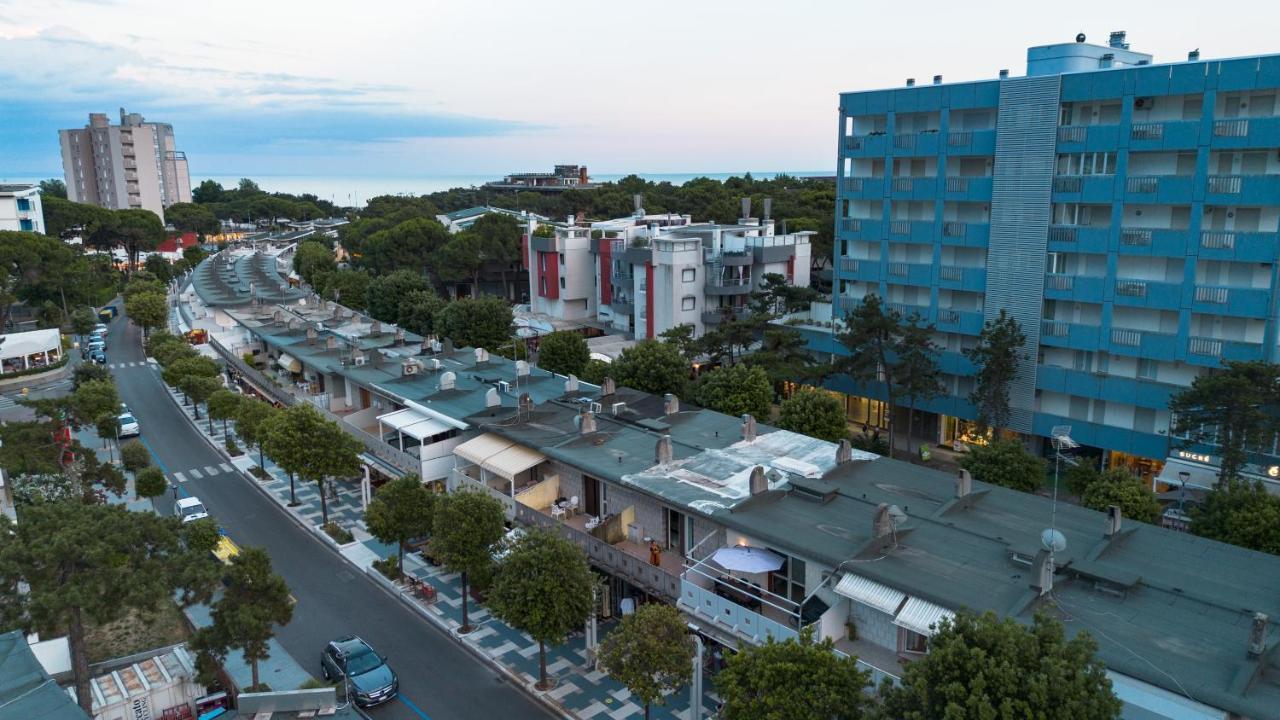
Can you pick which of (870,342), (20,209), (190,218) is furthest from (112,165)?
(870,342)

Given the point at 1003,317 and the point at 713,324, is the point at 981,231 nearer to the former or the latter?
the point at 1003,317

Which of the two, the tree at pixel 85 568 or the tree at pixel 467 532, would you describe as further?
the tree at pixel 467 532

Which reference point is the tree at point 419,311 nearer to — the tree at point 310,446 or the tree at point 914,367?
the tree at point 310,446

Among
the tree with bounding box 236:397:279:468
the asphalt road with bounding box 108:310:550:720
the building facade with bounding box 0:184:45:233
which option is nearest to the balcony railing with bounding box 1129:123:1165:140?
the asphalt road with bounding box 108:310:550:720

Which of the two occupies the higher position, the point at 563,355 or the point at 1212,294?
the point at 1212,294

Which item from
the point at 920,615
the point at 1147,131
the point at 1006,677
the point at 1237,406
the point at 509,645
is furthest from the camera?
the point at 1147,131

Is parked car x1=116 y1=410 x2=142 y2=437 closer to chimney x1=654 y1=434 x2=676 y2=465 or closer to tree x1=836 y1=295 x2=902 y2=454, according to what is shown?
chimney x1=654 y1=434 x2=676 y2=465

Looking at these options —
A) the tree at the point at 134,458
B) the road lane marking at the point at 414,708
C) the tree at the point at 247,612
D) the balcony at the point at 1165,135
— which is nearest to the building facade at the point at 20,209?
the tree at the point at 134,458

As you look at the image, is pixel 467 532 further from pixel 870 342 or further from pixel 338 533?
pixel 870 342
